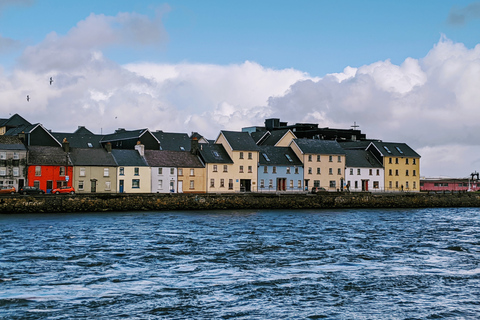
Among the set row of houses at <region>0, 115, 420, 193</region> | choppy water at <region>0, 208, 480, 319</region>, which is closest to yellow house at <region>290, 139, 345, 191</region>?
row of houses at <region>0, 115, 420, 193</region>

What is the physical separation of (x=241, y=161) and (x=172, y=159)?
11572 mm

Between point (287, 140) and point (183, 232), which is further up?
point (287, 140)

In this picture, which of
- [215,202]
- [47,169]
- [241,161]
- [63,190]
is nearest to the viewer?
[215,202]

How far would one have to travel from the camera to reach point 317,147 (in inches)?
4028

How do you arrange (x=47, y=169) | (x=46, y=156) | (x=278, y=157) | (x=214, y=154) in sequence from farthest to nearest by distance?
(x=278, y=157) → (x=214, y=154) → (x=46, y=156) → (x=47, y=169)

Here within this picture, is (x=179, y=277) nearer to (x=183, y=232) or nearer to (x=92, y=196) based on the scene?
(x=183, y=232)

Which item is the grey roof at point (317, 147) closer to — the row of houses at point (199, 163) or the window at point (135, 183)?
the row of houses at point (199, 163)

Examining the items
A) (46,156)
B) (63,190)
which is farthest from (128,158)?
(63,190)

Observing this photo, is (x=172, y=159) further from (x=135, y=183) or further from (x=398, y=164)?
(x=398, y=164)

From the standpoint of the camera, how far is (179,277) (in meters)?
23.1

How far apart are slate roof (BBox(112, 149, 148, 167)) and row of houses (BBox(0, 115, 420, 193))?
0.47 ft

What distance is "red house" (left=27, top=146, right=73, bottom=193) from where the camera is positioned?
7725 cm

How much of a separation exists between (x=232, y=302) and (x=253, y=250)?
12.2 metres

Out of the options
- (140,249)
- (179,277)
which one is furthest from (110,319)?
(140,249)
